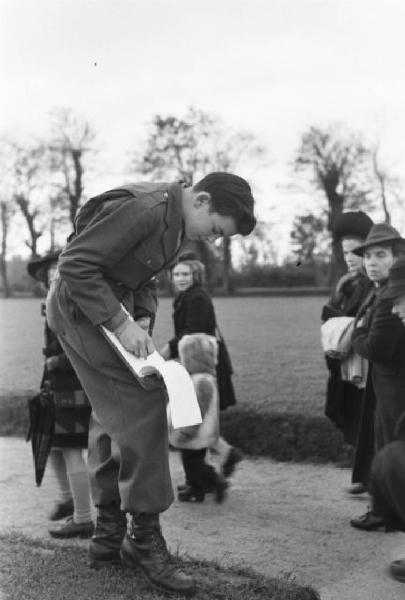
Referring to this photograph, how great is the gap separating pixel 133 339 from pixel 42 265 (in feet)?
6.61

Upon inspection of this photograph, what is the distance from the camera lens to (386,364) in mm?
4430

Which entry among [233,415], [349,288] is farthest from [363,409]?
[233,415]

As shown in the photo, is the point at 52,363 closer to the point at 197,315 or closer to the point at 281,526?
the point at 197,315

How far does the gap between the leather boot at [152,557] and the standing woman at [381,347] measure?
146 centimetres

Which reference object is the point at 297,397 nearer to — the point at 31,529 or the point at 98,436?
the point at 31,529

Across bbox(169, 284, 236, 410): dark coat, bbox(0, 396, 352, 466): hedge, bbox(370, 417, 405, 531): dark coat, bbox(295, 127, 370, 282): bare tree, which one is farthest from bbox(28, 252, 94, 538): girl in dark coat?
bbox(295, 127, 370, 282): bare tree

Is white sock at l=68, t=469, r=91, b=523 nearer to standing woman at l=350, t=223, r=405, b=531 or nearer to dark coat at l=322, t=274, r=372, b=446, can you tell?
standing woman at l=350, t=223, r=405, b=531

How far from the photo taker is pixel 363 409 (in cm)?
483

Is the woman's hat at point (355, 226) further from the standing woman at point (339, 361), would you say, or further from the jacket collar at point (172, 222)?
the jacket collar at point (172, 222)

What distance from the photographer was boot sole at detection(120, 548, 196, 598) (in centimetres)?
325

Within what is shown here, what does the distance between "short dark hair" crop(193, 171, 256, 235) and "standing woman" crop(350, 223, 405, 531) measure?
43.7 inches

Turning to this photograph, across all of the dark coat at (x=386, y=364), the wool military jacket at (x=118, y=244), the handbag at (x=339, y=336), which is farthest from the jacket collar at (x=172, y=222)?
the handbag at (x=339, y=336)

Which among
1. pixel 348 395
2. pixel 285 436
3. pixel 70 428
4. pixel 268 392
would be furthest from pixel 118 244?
pixel 268 392

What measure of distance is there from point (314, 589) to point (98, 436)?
1.13m
